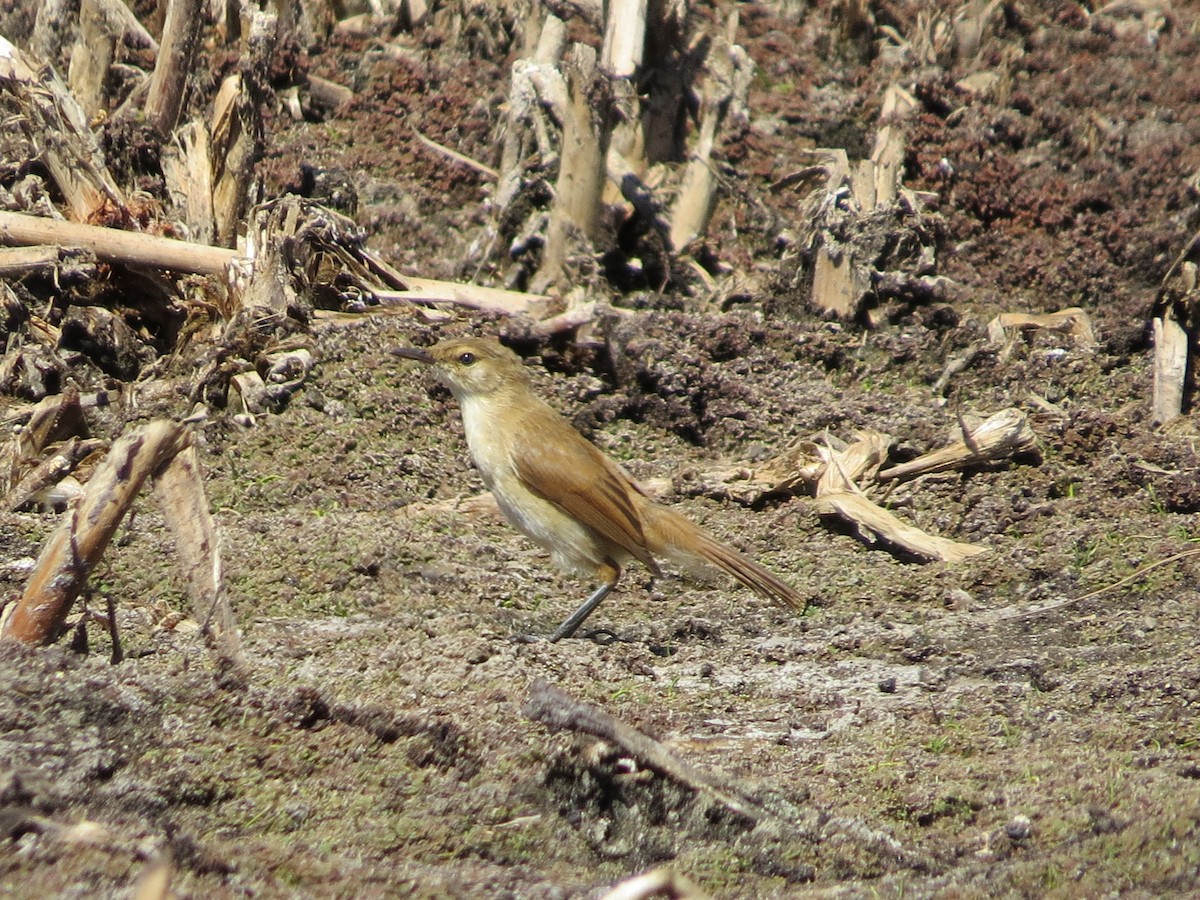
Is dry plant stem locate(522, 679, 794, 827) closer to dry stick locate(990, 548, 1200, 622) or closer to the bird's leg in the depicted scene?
the bird's leg

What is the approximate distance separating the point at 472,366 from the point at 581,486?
0.90 metres

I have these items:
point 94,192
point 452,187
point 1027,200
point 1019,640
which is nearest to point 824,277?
point 1027,200

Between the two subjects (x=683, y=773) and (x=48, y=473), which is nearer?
(x=683, y=773)

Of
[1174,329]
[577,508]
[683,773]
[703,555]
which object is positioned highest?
[1174,329]

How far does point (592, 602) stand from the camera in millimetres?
5875

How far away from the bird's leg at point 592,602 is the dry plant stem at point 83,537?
2.14 m

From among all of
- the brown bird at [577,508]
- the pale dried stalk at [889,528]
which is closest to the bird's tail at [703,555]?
the brown bird at [577,508]

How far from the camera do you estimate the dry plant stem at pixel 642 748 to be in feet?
11.3

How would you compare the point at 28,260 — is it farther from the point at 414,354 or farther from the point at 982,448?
the point at 982,448

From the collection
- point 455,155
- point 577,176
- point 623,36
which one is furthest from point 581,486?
point 455,155

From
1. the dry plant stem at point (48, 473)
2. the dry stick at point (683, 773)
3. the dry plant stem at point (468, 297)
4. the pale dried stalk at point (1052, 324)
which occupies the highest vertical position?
the pale dried stalk at point (1052, 324)

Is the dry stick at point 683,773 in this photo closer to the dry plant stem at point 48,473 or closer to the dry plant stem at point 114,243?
the dry plant stem at point 48,473

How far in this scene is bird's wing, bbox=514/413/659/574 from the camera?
5812 mm

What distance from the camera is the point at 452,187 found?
9.70m
